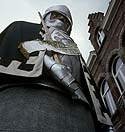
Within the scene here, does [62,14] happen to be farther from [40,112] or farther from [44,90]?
[40,112]

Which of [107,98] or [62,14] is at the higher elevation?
[62,14]

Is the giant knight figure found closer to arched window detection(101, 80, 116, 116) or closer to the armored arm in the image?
the armored arm

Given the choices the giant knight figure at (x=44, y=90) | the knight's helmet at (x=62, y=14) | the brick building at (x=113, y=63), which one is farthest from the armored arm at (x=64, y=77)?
the brick building at (x=113, y=63)

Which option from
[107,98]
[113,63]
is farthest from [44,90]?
[107,98]

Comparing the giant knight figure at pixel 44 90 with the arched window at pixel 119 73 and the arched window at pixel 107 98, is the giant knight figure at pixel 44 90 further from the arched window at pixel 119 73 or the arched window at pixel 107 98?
the arched window at pixel 107 98

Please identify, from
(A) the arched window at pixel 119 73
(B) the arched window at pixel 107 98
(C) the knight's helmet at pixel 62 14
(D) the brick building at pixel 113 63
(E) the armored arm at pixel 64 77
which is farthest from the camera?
(B) the arched window at pixel 107 98

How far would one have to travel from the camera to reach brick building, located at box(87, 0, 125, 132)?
10.7m

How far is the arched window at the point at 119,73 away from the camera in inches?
431

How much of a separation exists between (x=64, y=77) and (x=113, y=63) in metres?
10.5

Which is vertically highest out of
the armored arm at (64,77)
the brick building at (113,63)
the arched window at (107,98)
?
the armored arm at (64,77)

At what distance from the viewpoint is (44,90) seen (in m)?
1.64

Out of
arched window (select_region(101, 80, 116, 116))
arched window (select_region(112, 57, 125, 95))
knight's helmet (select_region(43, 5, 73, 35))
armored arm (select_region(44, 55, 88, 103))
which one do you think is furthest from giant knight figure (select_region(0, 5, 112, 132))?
arched window (select_region(101, 80, 116, 116))

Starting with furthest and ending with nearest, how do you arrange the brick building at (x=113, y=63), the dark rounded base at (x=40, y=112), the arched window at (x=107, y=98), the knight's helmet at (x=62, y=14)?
the arched window at (x=107, y=98) < the brick building at (x=113, y=63) < the knight's helmet at (x=62, y=14) < the dark rounded base at (x=40, y=112)

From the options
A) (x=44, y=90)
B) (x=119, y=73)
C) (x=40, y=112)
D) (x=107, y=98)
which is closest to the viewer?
(x=40, y=112)
